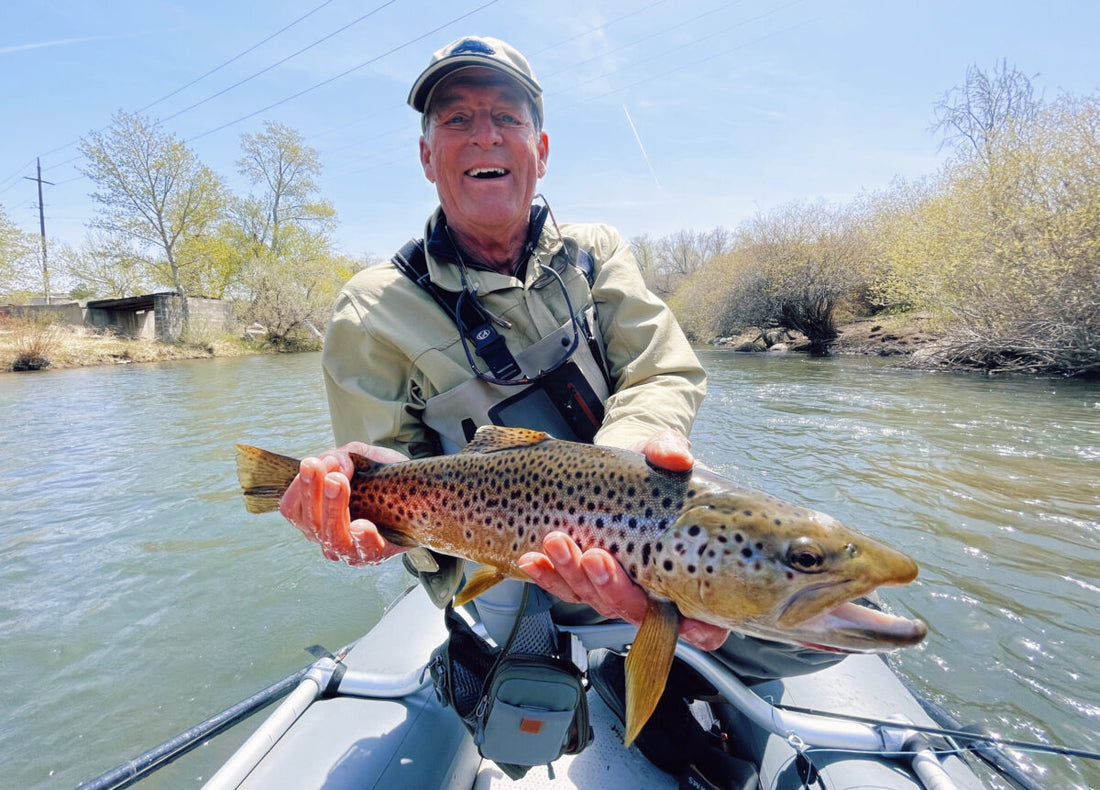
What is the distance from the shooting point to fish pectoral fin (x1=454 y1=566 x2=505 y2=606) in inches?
76.2

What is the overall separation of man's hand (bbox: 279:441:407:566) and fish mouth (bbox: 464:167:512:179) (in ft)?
4.61

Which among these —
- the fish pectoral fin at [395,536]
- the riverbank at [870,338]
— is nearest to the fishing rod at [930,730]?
the fish pectoral fin at [395,536]

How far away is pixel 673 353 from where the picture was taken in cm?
268

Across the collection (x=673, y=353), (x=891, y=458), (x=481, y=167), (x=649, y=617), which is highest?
(x=481, y=167)

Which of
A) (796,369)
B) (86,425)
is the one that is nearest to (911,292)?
(796,369)

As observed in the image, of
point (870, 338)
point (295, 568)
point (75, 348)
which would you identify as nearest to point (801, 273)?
point (870, 338)

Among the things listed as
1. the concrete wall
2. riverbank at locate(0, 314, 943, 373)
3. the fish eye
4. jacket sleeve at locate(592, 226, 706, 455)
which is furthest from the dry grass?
the fish eye

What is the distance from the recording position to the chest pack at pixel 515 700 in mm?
2037

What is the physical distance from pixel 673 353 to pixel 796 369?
67.5 ft

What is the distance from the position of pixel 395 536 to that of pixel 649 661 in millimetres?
1090

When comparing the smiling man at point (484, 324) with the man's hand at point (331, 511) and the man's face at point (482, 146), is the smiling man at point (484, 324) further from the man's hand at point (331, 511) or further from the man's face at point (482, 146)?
the man's hand at point (331, 511)

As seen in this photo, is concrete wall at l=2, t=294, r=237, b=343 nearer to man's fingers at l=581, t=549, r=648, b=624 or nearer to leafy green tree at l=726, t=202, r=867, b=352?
leafy green tree at l=726, t=202, r=867, b=352

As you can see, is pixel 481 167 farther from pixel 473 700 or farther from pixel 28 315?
pixel 28 315

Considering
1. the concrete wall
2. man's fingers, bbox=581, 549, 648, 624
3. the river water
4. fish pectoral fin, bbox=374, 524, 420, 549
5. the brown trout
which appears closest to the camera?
the brown trout
